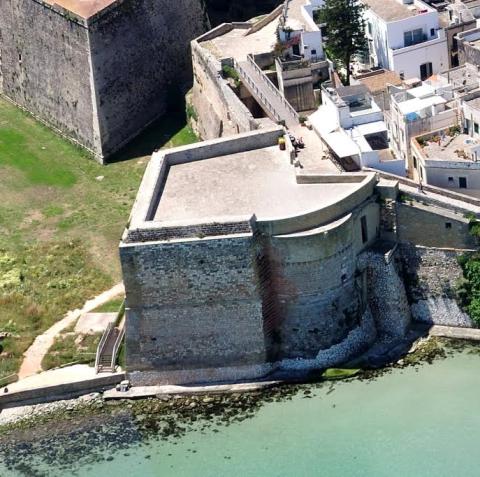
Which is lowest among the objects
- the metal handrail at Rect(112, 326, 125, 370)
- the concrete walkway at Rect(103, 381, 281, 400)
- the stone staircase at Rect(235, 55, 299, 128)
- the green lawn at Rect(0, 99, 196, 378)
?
the concrete walkway at Rect(103, 381, 281, 400)

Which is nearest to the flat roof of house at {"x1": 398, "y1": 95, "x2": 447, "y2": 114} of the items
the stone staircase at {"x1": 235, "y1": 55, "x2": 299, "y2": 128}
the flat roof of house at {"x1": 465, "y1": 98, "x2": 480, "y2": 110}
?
the flat roof of house at {"x1": 465, "y1": 98, "x2": 480, "y2": 110}

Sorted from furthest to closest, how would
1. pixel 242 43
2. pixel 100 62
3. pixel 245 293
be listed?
1. pixel 242 43
2. pixel 100 62
3. pixel 245 293

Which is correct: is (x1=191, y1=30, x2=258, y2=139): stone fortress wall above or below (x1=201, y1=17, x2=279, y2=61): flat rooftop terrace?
below

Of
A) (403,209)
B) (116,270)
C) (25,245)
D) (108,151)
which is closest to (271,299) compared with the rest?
(403,209)

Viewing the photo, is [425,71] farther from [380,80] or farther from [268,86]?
[268,86]

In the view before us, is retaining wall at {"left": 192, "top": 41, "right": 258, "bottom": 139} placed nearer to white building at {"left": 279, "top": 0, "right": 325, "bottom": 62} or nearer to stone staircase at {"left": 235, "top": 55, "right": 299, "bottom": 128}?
stone staircase at {"left": 235, "top": 55, "right": 299, "bottom": 128}

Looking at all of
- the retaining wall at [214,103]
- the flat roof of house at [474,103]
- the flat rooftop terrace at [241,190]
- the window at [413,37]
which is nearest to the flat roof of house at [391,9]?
the window at [413,37]

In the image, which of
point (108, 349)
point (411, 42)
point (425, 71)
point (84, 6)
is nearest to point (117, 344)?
point (108, 349)
